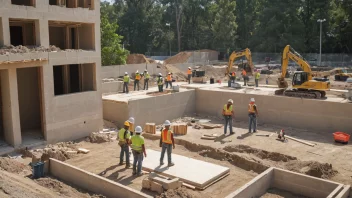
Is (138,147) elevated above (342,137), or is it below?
above

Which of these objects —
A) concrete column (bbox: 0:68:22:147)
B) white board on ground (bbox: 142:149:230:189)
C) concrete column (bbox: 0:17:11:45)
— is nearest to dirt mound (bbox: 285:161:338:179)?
white board on ground (bbox: 142:149:230:189)

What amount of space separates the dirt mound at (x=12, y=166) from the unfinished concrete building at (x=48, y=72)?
1.71 m

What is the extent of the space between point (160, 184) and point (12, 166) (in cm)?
637

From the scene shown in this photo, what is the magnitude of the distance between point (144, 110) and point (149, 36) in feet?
153

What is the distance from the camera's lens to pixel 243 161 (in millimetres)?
14516

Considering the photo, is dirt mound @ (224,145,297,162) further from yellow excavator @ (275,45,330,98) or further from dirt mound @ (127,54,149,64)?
dirt mound @ (127,54,149,64)

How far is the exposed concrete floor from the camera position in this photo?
12.0 meters

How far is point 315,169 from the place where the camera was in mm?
13227

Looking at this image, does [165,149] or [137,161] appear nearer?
[137,161]

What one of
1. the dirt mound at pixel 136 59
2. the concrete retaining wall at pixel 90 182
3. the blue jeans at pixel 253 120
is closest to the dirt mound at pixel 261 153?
the blue jeans at pixel 253 120

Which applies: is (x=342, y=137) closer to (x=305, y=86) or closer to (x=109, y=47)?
(x=305, y=86)

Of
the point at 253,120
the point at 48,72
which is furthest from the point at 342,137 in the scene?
the point at 48,72

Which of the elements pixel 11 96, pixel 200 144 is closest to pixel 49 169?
pixel 11 96

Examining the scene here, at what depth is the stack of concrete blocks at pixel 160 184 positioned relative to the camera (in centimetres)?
1102
